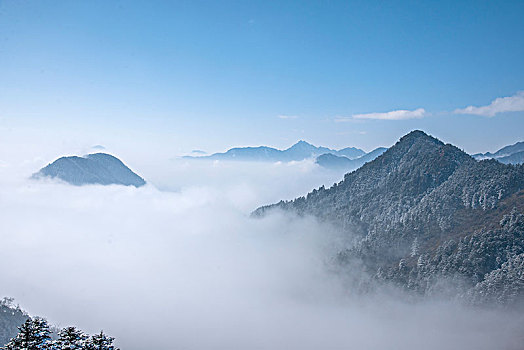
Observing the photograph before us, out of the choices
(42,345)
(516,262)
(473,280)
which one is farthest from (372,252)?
(42,345)

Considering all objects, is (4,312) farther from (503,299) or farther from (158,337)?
(503,299)

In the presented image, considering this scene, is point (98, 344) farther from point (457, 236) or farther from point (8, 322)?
point (457, 236)

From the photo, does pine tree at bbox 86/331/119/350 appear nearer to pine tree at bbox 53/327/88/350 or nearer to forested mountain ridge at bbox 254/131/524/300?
pine tree at bbox 53/327/88/350

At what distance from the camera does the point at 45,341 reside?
907 inches

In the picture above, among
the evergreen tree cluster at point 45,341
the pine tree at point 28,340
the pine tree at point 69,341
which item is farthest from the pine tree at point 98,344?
the pine tree at point 28,340

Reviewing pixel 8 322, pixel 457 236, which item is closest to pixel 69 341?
pixel 8 322

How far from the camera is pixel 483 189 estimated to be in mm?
182250

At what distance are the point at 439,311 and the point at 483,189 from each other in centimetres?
8884

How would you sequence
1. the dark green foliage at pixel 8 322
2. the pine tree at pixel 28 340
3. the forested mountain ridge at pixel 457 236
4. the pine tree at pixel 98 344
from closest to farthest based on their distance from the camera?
the pine tree at pixel 28 340 → the pine tree at pixel 98 344 → the forested mountain ridge at pixel 457 236 → the dark green foliage at pixel 8 322

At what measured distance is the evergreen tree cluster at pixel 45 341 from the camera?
854 inches

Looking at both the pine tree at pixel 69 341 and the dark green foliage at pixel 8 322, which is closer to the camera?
the pine tree at pixel 69 341

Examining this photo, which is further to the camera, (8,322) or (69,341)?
(8,322)

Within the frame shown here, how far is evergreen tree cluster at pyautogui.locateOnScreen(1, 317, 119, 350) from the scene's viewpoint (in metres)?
21.7

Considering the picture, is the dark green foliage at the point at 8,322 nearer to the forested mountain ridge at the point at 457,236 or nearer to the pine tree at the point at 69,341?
the pine tree at the point at 69,341
